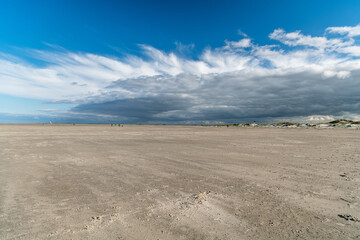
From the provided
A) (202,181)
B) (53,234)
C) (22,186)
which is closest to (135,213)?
(53,234)

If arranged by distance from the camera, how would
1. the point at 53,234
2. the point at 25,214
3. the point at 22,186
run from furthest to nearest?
the point at 22,186 < the point at 25,214 < the point at 53,234

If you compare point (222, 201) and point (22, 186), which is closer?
point (222, 201)

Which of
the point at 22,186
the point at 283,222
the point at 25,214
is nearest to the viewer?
the point at 283,222

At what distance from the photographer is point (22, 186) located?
643cm

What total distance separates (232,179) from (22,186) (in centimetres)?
750

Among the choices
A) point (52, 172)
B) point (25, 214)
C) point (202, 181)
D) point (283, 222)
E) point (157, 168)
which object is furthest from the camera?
point (157, 168)

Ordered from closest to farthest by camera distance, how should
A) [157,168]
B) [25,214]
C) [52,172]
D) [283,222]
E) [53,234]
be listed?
[53,234], [283,222], [25,214], [52,172], [157,168]

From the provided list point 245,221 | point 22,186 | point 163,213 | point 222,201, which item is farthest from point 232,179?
point 22,186

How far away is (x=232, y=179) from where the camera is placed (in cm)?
715

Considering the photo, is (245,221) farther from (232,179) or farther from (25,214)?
(25,214)

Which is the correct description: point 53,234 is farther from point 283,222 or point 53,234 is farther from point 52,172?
point 52,172

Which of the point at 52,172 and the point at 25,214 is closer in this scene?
the point at 25,214

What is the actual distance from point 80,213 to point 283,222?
466 cm

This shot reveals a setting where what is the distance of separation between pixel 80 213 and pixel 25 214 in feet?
4.30
